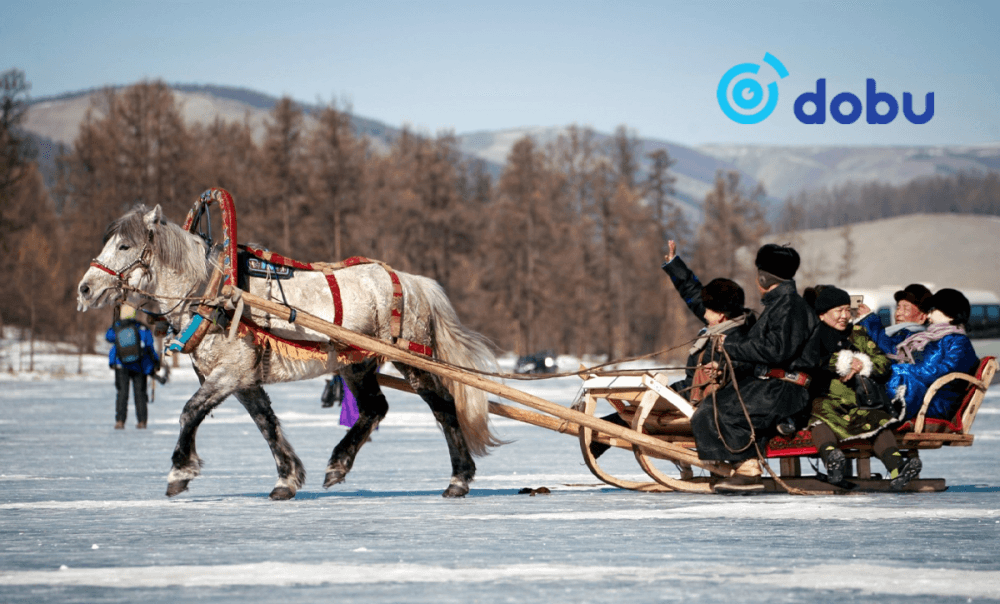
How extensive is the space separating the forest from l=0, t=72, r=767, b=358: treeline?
0.30 feet

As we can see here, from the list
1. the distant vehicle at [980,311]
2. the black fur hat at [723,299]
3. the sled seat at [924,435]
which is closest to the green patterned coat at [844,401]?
the sled seat at [924,435]

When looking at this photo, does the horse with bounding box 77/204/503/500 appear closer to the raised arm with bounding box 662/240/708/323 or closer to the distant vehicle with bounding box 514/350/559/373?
the raised arm with bounding box 662/240/708/323

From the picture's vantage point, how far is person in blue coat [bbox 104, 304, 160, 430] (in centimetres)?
1630

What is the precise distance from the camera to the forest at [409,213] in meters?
46.2

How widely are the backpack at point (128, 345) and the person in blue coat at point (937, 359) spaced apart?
11.0 meters

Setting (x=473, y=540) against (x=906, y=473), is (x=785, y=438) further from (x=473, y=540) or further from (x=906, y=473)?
(x=473, y=540)

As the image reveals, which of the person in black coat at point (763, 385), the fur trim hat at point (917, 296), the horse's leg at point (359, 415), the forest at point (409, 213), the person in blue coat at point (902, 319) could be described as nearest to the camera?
the person in black coat at point (763, 385)

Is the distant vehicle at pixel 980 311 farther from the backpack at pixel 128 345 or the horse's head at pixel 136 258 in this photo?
the horse's head at pixel 136 258

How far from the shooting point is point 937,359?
8320 millimetres

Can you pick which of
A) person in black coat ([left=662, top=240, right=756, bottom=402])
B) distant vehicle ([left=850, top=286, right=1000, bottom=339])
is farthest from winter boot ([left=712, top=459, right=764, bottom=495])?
distant vehicle ([left=850, top=286, right=1000, bottom=339])

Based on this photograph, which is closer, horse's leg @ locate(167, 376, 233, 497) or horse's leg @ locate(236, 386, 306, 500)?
horse's leg @ locate(167, 376, 233, 497)

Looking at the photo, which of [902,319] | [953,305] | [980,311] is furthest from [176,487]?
[980,311]

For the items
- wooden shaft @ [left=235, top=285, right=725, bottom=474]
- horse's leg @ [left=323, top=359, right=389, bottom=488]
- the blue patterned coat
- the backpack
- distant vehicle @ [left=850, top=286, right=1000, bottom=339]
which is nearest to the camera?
wooden shaft @ [left=235, top=285, right=725, bottom=474]

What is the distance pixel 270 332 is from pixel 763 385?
3.40m
